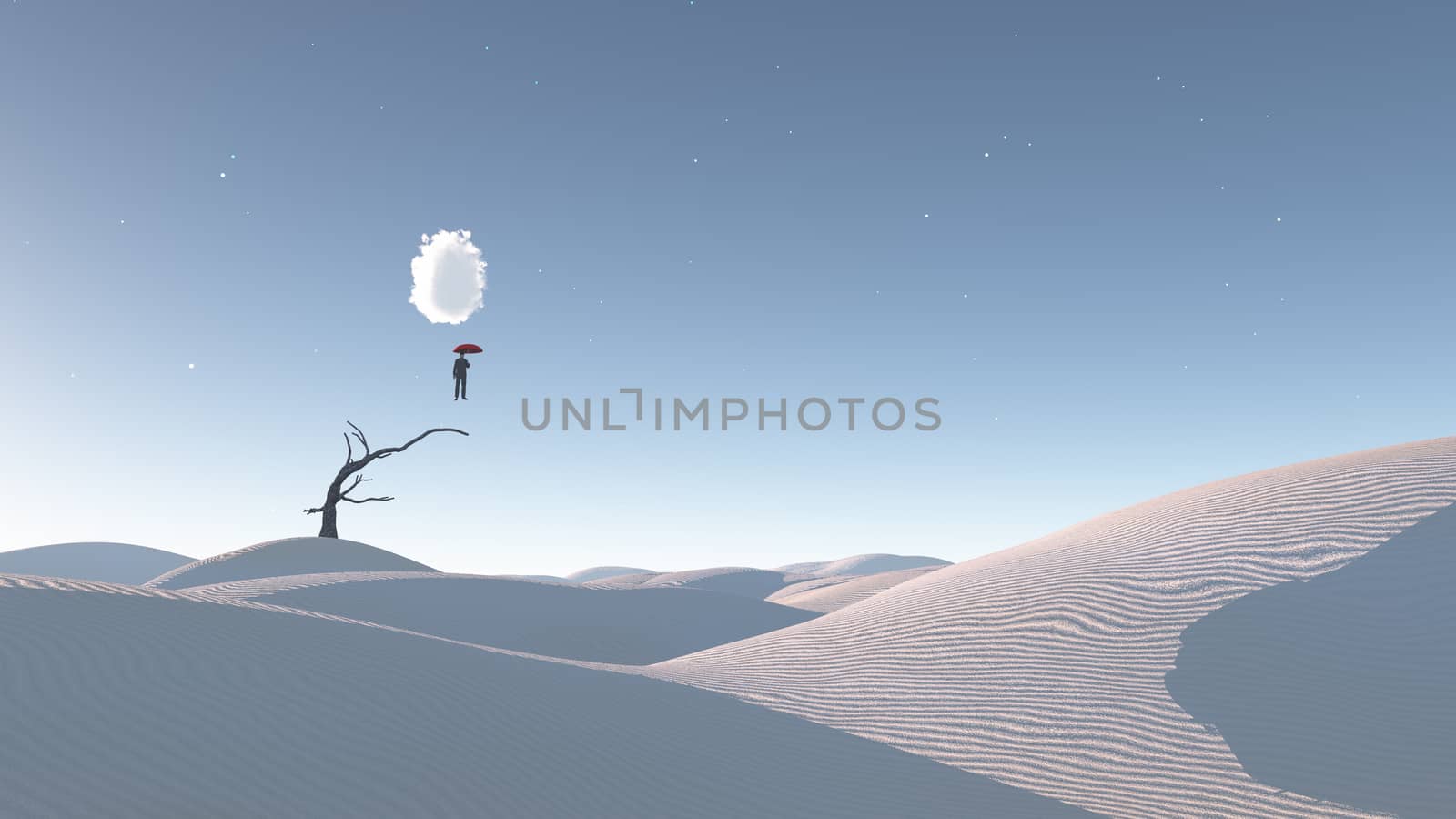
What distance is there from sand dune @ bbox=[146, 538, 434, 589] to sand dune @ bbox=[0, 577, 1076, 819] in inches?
683

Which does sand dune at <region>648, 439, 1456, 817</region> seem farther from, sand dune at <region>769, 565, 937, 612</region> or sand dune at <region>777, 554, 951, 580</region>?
sand dune at <region>777, 554, 951, 580</region>

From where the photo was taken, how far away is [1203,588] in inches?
303

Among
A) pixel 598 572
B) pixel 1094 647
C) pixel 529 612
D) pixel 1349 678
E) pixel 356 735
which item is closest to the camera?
pixel 356 735

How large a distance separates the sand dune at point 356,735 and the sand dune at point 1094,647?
629 mm

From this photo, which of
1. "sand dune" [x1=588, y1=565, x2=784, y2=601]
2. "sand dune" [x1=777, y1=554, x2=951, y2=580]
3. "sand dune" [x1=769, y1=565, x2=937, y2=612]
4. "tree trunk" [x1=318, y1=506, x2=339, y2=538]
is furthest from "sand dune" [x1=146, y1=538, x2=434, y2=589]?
"sand dune" [x1=777, y1=554, x2=951, y2=580]

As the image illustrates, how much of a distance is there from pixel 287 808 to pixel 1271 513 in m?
9.91

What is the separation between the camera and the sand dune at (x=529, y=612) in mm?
14664

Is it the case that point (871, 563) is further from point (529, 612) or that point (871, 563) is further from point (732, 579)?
point (529, 612)

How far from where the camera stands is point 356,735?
443 cm

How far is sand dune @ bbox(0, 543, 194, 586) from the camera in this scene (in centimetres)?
4478

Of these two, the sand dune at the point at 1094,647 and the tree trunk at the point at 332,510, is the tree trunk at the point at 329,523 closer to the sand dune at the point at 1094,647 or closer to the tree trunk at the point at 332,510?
the tree trunk at the point at 332,510

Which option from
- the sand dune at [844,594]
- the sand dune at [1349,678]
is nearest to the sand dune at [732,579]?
the sand dune at [844,594]

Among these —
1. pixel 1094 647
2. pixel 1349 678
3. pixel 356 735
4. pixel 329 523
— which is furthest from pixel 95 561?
pixel 1349 678

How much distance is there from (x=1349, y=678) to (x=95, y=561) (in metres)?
61.7
